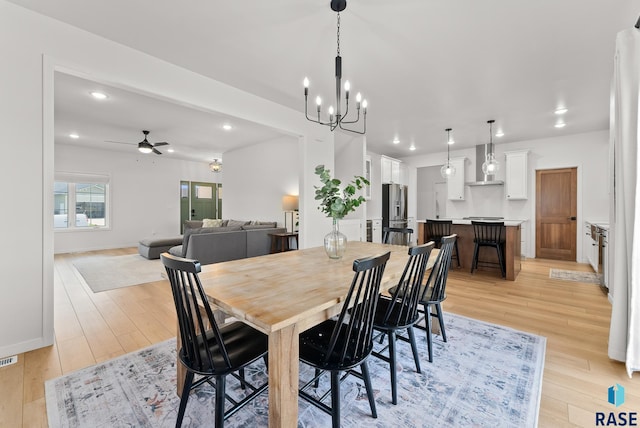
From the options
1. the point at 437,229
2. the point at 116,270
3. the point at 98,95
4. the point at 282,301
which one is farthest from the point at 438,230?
the point at 116,270

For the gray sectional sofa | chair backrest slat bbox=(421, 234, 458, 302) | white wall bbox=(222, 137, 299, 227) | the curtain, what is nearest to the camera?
the curtain

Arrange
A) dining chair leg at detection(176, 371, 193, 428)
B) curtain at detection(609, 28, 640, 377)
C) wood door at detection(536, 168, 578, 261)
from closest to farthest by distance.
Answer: dining chair leg at detection(176, 371, 193, 428) < curtain at detection(609, 28, 640, 377) < wood door at detection(536, 168, 578, 261)

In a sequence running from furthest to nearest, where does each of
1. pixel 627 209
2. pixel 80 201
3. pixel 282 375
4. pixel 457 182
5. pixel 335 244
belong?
pixel 80 201 → pixel 457 182 → pixel 335 244 → pixel 627 209 → pixel 282 375

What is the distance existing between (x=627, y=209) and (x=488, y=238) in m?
2.71

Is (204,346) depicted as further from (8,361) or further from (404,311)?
(8,361)

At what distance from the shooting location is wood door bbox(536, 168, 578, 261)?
5855 mm

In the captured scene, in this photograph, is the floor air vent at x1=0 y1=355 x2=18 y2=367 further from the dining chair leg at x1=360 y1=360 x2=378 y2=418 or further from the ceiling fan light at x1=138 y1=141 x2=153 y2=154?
the ceiling fan light at x1=138 y1=141 x2=153 y2=154

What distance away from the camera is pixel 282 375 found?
3.73 ft

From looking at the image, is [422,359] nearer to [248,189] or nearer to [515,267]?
[515,267]

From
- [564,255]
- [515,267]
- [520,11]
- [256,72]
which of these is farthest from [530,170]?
[256,72]

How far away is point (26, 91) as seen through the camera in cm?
220

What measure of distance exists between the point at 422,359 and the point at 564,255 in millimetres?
5753

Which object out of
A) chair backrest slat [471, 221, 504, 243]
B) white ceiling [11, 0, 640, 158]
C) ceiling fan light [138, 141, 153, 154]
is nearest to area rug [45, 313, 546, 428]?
chair backrest slat [471, 221, 504, 243]

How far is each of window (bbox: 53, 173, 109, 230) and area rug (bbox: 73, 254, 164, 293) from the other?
1535 mm
